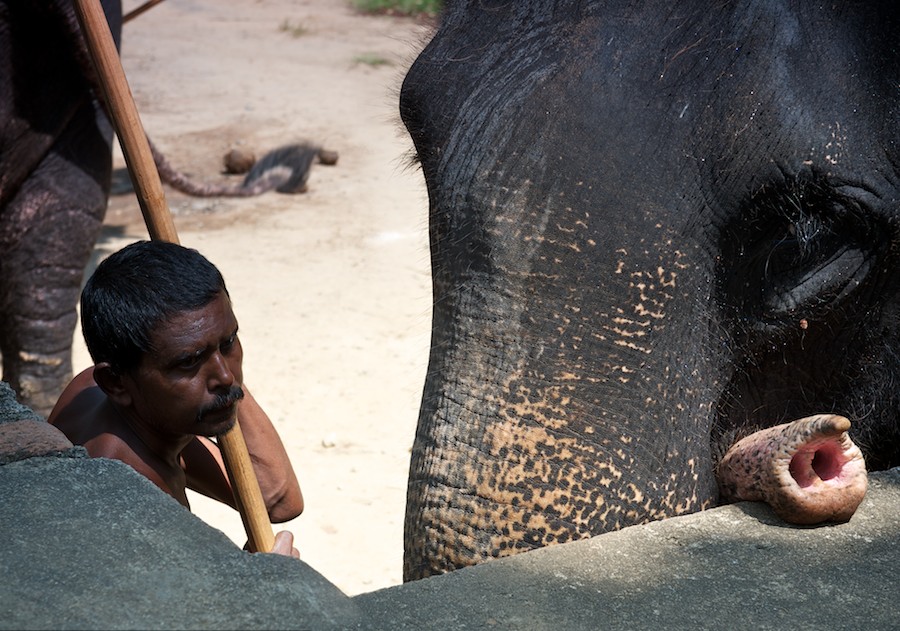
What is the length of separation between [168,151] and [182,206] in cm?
121

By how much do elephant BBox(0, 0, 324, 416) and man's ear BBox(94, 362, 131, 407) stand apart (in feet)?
9.43

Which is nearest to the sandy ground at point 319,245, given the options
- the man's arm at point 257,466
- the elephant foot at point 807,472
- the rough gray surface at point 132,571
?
the man's arm at point 257,466

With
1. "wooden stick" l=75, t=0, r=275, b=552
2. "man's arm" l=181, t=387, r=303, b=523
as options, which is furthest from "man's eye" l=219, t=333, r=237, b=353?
"man's arm" l=181, t=387, r=303, b=523

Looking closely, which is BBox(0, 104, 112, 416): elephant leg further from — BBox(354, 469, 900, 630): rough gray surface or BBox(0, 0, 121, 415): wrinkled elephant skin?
BBox(354, 469, 900, 630): rough gray surface

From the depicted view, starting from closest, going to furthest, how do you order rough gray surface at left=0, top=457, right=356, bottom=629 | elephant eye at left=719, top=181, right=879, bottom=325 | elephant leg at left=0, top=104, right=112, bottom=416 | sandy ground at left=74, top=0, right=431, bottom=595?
rough gray surface at left=0, top=457, right=356, bottom=629 < elephant eye at left=719, top=181, right=879, bottom=325 < sandy ground at left=74, top=0, right=431, bottom=595 < elephant leg at left=0, top=104, right=112, bottom=416

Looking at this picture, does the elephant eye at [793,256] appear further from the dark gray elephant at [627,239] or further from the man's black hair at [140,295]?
the man's black hair at [140,295]

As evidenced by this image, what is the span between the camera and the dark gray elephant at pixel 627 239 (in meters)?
2.06

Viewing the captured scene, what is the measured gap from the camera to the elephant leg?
16.2ft

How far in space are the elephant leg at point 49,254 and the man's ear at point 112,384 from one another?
116 inches

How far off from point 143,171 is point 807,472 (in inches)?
49.2

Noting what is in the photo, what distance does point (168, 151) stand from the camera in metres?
8.75

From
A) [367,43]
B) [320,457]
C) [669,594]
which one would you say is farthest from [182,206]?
[669,594]

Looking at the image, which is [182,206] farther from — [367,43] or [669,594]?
[669,594]

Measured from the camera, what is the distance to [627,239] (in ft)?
6.88
